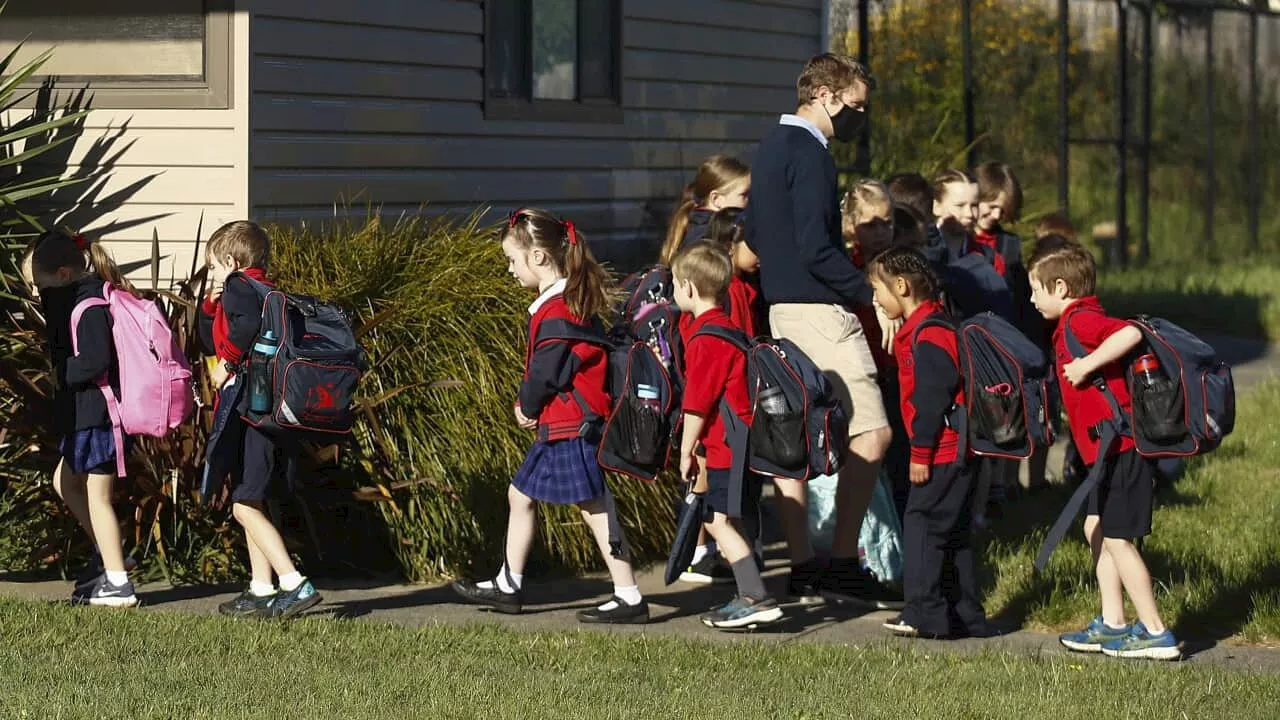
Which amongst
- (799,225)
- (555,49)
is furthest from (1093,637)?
(555,49)

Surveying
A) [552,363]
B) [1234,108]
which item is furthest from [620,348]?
[1234,108]

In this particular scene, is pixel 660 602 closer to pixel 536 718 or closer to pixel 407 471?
pixel 407 471

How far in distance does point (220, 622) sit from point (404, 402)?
1.41 m

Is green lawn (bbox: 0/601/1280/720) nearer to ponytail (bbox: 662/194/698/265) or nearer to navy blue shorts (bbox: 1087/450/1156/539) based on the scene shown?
navy blue shorts (bbox: 1087/450/1156/539)

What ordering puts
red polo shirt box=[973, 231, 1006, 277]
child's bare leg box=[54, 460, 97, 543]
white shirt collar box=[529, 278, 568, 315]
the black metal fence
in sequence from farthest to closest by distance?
the black metal fence
red polo shirt box=[973, 231, 1006, 277]
child's bare leg box=[54, 460, 97, 543]
white shirt collar box=[529, 278, 568, 315]

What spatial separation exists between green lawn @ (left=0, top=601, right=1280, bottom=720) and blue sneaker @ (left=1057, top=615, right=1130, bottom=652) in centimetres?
22

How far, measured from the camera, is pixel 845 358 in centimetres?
767

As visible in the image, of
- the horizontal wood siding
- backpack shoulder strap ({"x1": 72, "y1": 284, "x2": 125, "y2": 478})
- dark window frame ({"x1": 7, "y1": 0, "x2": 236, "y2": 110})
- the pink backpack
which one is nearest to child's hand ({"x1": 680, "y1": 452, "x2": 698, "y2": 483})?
the pink backpack

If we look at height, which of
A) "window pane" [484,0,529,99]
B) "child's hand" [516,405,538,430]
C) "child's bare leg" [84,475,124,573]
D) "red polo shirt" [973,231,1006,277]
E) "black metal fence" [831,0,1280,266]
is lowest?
"child's bare leg" [84,475,124,573]

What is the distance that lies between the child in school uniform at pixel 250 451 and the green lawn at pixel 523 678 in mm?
177

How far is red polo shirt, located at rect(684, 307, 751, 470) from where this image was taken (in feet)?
23.9

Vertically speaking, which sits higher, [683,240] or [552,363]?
[683,240]

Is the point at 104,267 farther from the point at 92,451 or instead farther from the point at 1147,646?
the point at 1147,646

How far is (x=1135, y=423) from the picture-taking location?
6.75m
